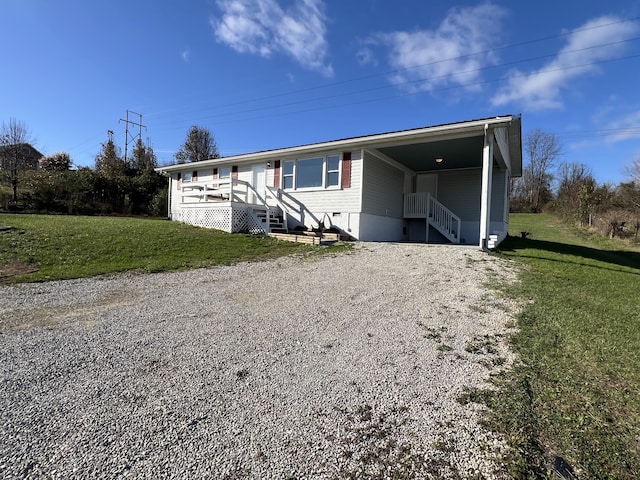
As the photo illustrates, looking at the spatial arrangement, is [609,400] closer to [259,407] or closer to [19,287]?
[259,407]

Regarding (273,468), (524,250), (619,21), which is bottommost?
(273,468)

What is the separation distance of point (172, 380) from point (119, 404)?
1.40 ft

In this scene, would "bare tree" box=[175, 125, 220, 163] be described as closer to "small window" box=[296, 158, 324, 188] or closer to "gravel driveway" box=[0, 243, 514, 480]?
"small window" box=[296, 158, 324, 188]

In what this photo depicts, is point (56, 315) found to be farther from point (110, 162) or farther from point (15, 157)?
point (110, 162)

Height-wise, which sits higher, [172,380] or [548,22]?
[548,22]

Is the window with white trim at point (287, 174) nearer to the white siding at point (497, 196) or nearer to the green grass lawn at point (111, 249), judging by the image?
the green grass lawn at point (111, 249)

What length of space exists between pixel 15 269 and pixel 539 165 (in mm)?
47734

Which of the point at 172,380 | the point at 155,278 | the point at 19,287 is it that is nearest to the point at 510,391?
the point at 172,380

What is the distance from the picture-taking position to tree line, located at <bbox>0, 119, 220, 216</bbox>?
1873 cm

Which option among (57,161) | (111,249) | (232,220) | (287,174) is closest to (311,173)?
(287,174)

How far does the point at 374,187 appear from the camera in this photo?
12617 millimetres

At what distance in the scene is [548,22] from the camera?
14562 mm

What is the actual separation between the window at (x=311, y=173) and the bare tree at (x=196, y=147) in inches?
982

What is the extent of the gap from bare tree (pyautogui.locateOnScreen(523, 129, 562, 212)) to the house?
27.4 metres
